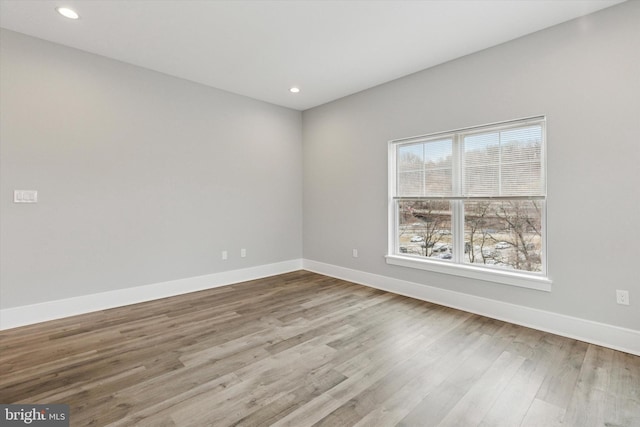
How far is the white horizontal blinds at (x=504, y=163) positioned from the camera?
2.92m

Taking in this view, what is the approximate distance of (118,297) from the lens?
11.4ft

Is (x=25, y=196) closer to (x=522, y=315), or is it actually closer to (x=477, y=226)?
(x=477, y=226)

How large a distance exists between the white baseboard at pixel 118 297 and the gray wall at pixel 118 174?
77 mm

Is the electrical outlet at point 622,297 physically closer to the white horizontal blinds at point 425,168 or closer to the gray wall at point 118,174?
the white horizontal blinds at point 425,168

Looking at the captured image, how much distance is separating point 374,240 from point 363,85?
2206 millimetres

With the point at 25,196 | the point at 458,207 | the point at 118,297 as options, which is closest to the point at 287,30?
the point at 458,207

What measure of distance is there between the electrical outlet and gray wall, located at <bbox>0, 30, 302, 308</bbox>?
416cm

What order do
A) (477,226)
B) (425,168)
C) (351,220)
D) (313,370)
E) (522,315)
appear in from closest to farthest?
1. (313,370)
2. (522,315)
3. (477,226)
4. (425,168)
5. (351,220)

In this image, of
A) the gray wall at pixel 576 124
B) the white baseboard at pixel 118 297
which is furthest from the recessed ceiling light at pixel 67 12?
the gray wall at pixel 576 124

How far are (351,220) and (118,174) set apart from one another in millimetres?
3129

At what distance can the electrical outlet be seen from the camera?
2414 millimetres

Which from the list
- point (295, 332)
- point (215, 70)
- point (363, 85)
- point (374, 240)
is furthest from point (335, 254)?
point (215, 70)

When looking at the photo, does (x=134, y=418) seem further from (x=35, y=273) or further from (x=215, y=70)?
(x=215, y=70)

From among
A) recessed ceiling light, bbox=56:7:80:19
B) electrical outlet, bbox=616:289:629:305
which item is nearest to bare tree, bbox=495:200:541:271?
electrical outlet, bbox=616:289:629:305
